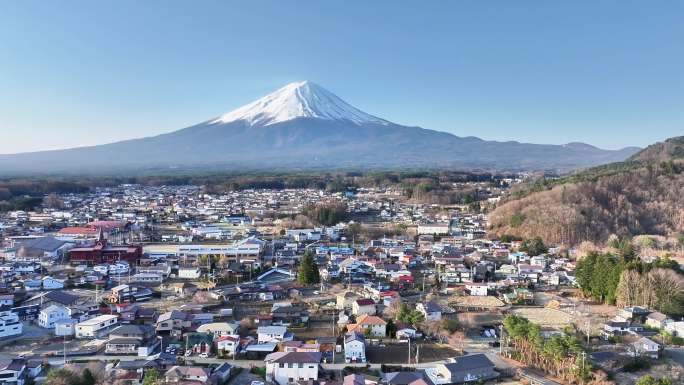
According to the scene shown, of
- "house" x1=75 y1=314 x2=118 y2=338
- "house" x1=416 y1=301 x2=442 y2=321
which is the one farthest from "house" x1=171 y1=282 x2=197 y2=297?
"house" x1=416 y1=301 x2=442 y2=321

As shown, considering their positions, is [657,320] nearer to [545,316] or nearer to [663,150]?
[545,316]

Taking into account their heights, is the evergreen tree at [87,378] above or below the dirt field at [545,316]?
above

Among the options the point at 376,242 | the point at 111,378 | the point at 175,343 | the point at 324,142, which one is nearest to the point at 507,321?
the point at 175,343

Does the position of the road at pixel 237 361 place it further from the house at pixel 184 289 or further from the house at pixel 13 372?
the house at pixel 184 289

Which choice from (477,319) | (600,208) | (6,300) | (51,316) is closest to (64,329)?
(51,316)

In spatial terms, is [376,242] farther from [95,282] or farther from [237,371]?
[237,371]

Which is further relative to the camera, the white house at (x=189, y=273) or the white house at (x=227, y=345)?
the white house at (x=189, y=273)

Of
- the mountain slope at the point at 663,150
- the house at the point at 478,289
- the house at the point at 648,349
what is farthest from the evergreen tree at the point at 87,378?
the mountain slope at the point at 663,150
